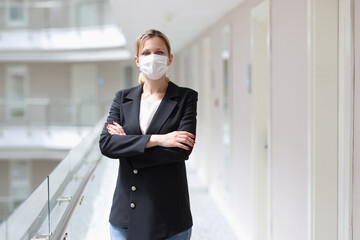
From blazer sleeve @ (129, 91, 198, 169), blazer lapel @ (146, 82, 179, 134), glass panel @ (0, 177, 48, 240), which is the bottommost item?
glass panel @ (0, 177, 48, 240)

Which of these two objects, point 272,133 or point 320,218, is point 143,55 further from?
point 272,133

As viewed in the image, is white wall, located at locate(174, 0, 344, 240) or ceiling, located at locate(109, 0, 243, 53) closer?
white wall, located at locate(174, 0, 344, 240)

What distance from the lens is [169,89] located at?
6.73 ft

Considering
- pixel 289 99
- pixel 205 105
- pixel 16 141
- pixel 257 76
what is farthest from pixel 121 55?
pixel 289 99

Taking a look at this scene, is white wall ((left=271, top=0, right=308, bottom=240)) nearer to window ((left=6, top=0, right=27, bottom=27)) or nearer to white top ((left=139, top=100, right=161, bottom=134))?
white top ((left=139, top=100, right=161, bottom=134))

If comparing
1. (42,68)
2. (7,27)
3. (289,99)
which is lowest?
(289,99)

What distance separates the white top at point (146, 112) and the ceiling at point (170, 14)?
336 cm

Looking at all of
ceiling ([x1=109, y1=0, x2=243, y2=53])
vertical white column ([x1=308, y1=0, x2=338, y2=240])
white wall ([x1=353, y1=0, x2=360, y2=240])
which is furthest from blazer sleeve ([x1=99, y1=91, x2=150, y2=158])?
ceiling ([x1=109, y1=0, x2=243, y2=53])

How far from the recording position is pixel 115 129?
2.05 m

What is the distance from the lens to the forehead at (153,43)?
2.04 metres

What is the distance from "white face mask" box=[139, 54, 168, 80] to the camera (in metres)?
2.03

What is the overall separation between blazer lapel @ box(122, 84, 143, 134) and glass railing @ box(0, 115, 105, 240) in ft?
1.57

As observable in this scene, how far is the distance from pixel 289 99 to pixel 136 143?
5.88ft

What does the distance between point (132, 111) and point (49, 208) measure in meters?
0.65
